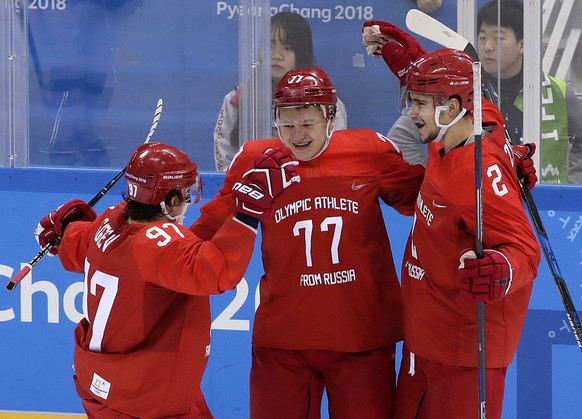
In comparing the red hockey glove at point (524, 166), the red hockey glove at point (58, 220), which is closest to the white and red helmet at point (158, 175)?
the red hockey glove at point (58, 220)

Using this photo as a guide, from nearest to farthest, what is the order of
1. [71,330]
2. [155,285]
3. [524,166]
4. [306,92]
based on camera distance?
[155,285] < [306,92] < [524,166] < [71,330]

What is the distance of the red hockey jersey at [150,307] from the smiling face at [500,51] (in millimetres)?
1518

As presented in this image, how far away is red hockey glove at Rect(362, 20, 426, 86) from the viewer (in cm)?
320

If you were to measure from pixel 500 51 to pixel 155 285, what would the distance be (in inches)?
67.6

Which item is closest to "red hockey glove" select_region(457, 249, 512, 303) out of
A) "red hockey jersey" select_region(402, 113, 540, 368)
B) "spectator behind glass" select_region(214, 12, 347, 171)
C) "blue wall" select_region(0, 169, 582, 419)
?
"red hockey jersey" select_region(402, 113, 540, 368)

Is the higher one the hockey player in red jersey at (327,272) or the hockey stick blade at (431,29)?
the hockey stick blade at (431,29)

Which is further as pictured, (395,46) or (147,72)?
(147,72)

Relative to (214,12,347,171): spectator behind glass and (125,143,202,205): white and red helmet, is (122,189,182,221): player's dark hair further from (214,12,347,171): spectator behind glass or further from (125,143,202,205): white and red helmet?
(214,12,347,171): spectator behind glass

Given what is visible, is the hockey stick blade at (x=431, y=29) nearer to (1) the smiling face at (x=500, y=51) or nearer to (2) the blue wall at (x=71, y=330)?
(1) the smiling face at (x=500, y=51)

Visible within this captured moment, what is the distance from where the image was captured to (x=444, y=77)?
2711 millimetres

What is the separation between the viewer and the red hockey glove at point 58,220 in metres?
3.11

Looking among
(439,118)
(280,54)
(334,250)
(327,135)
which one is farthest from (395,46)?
(280,54)

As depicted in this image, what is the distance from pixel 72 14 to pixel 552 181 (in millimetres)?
1817

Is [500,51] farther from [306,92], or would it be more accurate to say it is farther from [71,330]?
[71,330]
